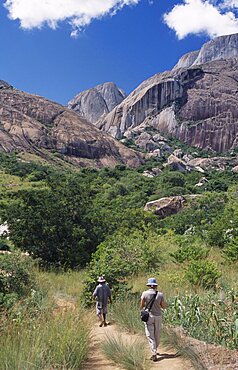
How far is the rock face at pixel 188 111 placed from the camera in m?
117

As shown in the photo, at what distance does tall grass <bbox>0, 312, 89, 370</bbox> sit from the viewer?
16.4 ft

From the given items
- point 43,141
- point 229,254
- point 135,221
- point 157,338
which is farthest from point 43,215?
point 43,141

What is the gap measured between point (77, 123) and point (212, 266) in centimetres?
8821

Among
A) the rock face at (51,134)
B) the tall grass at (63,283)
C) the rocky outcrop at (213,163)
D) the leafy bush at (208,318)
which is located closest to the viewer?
the leafy bush at (208,318)

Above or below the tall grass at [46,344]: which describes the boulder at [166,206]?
above

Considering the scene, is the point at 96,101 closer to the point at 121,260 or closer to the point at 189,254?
the point at 189,254

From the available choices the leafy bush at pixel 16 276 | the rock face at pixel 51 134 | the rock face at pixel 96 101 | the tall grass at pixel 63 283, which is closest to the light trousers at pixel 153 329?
the leafy bush at pixel 16 276

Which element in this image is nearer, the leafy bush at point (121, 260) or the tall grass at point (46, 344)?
the tall grass at point (46, 344)

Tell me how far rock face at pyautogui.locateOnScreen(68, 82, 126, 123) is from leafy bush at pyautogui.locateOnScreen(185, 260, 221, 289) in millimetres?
148985

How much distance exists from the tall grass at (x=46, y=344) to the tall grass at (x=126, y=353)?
0.46m

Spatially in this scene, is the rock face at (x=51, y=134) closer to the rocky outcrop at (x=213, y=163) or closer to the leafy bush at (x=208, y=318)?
the rocky outcrop at (x=213, y=163)

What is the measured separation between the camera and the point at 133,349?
626cm

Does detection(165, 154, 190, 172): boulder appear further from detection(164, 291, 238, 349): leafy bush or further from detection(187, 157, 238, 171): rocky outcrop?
detection(164, 291, 238, 349): leafy bush

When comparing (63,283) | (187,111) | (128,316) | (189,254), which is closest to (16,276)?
(63,283)
